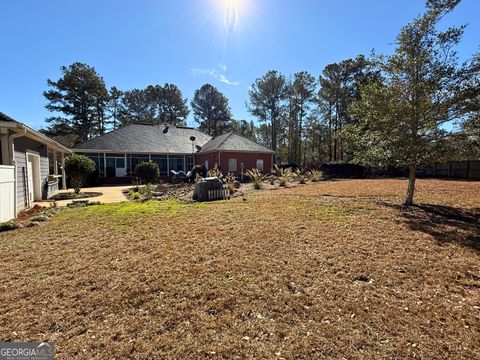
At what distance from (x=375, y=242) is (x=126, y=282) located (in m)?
3.86

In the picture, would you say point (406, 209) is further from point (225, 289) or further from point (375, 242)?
point (225, 289)

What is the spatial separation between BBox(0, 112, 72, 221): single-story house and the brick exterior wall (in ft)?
37.3

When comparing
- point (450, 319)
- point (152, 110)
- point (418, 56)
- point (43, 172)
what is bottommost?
point (450, 319)

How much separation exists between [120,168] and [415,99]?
63.3 ft

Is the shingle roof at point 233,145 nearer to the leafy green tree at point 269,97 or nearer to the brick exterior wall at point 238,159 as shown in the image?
the brick exterior wall at point 238,159

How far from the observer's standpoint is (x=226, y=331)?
2.21 metres

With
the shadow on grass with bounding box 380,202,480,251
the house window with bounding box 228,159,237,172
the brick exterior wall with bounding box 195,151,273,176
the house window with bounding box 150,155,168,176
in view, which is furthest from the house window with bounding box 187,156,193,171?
the shadow on grass with bounding box 380,202,480,251

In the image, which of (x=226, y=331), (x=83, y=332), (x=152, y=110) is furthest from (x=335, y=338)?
(x=152, y=110)

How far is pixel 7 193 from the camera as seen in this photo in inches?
251

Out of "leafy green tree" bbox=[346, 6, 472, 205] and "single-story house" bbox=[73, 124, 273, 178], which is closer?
"leafy green tree" bbox=[346, 6, 472, 205]

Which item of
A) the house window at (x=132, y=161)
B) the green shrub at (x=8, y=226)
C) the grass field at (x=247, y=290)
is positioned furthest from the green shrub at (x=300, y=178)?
the green shrub at (x=8, y=226)

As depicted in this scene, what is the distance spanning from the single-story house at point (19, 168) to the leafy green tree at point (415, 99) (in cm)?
984

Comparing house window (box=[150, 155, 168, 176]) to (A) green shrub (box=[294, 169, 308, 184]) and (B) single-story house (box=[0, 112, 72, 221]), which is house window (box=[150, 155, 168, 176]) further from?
(A) green shrub (box=[294, 169, 308, 184])

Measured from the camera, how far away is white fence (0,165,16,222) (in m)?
6.07
